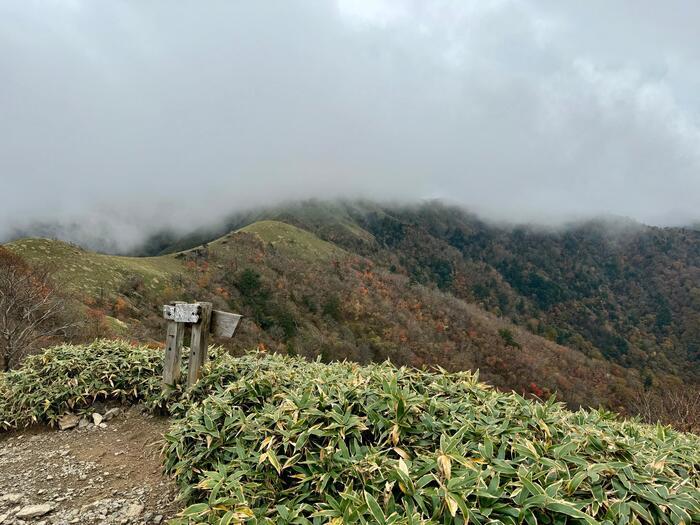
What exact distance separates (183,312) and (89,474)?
1.93m

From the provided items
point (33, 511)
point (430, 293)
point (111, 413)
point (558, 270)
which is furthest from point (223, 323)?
point (558, 270)

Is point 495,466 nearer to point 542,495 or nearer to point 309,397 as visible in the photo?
point 542,495

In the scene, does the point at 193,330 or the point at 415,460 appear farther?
the point at 193,330

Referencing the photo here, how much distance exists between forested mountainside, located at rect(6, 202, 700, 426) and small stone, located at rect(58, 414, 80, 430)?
5.74 meters

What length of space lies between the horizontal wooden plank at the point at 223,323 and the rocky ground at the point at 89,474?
4.40 ft

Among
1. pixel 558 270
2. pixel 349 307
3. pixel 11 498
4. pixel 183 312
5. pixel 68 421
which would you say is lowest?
pixel 558 270

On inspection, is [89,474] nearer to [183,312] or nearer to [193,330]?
[193,330]

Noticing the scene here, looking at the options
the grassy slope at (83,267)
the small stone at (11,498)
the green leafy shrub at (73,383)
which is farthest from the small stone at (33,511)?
the grassy slope at (83,267)

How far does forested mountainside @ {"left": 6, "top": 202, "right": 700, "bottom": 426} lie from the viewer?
3783 cm

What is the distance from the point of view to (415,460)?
8.52 feet

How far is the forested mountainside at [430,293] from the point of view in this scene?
124 feet

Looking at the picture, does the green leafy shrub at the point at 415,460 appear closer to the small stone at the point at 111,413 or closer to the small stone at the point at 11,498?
the small stone at the point at 11,498

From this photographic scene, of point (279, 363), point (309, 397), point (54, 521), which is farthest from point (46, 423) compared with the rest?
point (309, 397)

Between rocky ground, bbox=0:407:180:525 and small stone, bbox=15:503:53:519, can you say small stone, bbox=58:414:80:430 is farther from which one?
small stone, bbox=15:503:53:519
